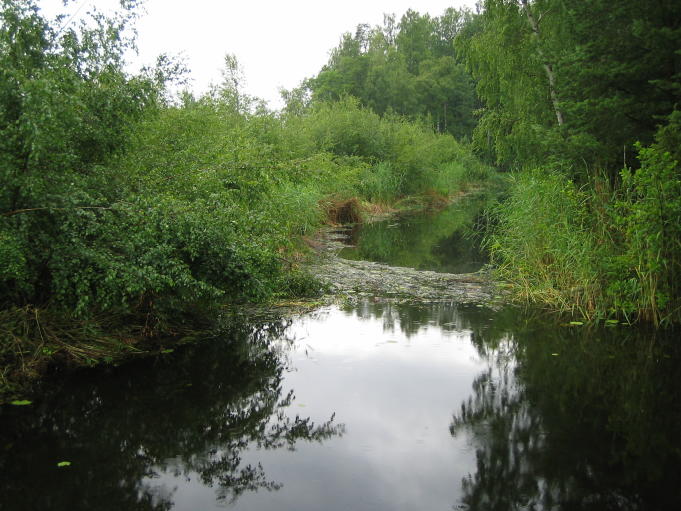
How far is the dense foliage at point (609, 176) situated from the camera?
306 inches

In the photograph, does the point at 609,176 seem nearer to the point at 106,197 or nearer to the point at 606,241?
the point at 606,241

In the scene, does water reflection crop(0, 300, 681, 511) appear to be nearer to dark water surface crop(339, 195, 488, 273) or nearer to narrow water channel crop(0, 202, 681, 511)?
narrow water channel crop(0, 202, 681, 511)

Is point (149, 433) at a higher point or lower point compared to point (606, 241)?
lower

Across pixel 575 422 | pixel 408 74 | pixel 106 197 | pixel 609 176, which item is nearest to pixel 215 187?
pixel 106 197

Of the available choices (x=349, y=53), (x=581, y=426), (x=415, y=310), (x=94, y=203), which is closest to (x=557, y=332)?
(x=415, y=310)

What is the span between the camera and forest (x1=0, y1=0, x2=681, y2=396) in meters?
5.82

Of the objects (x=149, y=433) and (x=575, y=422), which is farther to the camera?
(x=575, y=422)

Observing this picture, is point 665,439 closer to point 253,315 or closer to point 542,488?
point 542,488

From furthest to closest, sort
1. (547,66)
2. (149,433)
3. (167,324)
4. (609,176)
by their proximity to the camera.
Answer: (547,66) < (609,176) < (167,324) < (149,433)

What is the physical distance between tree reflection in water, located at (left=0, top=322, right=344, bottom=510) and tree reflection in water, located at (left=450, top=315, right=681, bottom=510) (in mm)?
1565

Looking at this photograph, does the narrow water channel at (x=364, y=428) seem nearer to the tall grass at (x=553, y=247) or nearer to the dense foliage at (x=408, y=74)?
the tall grass at (x=553, y=247)

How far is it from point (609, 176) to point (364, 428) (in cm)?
668

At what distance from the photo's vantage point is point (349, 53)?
6644 centimetres

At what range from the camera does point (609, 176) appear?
31.0 ft
